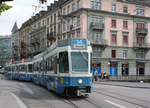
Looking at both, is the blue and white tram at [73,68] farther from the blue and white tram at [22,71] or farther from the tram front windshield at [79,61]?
the blue and white tram at [22,71]

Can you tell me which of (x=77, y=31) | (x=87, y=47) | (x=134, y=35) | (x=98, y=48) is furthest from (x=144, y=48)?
(x=87, y=47)

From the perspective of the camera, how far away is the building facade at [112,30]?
4631 centimetres

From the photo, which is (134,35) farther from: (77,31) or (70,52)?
(70,52)

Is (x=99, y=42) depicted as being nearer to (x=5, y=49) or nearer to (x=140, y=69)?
(x=140, y=69)

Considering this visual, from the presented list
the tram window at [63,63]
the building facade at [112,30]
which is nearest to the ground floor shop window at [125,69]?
the building facade at [112,30]

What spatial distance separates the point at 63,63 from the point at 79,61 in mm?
847

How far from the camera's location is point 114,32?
161ft

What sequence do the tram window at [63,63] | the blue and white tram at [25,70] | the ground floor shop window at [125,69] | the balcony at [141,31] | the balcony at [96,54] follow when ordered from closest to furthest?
the tram window at [63,63] → the blue and white tram at [25,70] → the balcony at [96,54] → the ground floor shop window at [125,69] → the balcony at [141,31]

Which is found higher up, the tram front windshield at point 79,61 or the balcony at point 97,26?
the balcony at point 97,26

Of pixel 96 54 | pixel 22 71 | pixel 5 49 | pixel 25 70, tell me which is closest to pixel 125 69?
pixel 96 54

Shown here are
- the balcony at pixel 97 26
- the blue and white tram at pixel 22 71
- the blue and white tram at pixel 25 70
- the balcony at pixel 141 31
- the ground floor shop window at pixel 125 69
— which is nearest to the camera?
the blue and white tram at pixel 25 70

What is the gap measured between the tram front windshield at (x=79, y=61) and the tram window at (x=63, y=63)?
0.32m

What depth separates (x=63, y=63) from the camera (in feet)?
42.8

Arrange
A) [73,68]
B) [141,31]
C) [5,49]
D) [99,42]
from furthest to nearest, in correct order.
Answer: [5,49]
[141,31]
[99,42]
[73,68]
